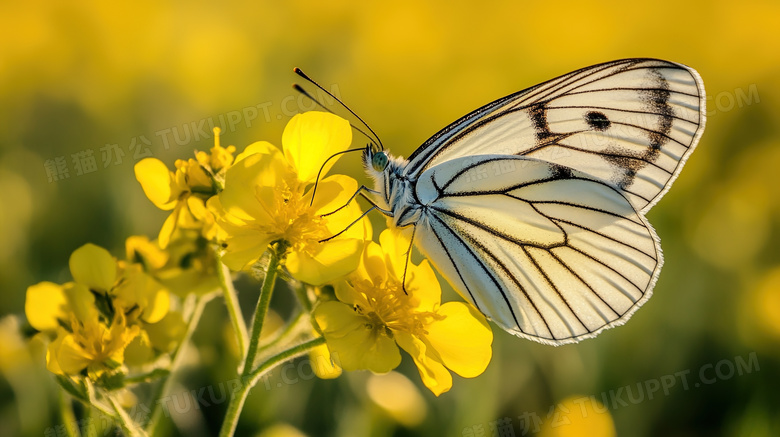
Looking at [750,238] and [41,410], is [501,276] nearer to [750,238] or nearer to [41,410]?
[41,410]

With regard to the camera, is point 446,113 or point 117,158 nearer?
point 117,158

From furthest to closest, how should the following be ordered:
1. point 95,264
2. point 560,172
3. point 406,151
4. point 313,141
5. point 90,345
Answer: point 406,151
point 560,172
point 313,141
point 95,264
point 90,345

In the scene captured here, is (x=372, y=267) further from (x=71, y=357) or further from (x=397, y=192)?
(x=71, y=357)

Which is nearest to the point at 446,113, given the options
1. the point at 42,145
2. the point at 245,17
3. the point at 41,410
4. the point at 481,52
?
the point at 481,52

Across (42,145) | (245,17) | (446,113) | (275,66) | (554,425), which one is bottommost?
(554,425)

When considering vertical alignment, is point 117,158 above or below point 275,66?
below

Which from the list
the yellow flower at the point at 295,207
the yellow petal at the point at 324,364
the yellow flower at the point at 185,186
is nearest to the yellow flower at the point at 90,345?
the yellow flower at the point at 185,186

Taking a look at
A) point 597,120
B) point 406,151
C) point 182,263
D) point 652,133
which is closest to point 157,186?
point 182,263
